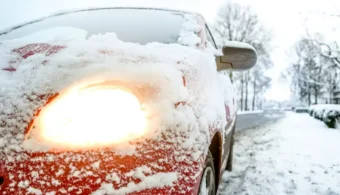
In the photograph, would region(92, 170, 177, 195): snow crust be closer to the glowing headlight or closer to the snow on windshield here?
the glowing headlight

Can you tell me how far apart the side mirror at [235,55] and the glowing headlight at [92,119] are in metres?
1.53

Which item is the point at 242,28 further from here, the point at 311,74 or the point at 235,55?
the point at 235,55

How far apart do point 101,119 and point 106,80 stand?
18 cm

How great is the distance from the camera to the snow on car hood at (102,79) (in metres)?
1.30

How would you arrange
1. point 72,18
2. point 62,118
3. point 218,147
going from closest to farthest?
point 62,118, point 218,147, point 72,18

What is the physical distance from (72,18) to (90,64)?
5.44ft

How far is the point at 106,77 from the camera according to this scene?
1.44 meters

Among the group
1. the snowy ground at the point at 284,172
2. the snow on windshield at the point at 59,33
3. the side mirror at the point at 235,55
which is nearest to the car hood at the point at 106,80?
the snow on windshield at the point at 59,33

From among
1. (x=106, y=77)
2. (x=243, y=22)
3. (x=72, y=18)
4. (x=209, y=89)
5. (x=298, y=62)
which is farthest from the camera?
(x=298, y=62)

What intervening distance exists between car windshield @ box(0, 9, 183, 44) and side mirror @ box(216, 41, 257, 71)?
1.47ft

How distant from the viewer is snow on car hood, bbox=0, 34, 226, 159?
130 centimetres

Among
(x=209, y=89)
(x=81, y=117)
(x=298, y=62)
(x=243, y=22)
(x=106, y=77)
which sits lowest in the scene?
(x=298, y=62)

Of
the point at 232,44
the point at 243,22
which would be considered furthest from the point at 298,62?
the point at 232,44

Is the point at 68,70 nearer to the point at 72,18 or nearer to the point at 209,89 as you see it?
the point at 209,89
